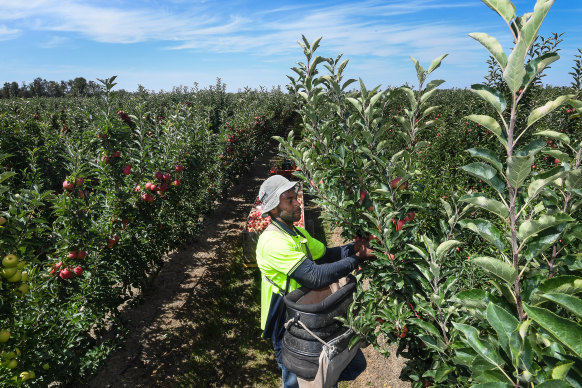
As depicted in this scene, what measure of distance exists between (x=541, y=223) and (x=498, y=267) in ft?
0.57

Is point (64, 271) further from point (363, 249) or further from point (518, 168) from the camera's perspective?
point (518, 168)

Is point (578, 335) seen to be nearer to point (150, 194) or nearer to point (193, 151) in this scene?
point (150, 194)

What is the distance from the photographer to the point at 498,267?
3.16 feet

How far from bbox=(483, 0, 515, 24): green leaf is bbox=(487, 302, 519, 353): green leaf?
2.73 ft

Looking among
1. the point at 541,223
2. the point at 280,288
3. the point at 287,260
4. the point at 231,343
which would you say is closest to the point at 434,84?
the point at 541,223

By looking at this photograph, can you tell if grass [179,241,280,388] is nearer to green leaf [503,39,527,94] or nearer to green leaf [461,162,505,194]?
green leaf [461,162,505,194]

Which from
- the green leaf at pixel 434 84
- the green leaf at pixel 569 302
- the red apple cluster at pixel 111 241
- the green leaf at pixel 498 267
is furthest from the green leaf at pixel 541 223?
the red apple cluster at pixel 111 241

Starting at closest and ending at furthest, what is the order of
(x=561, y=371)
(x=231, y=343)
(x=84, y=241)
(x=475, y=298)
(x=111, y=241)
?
(x=561, y=371) < (x=475, y=298) < (x=84, y=241) < (x=111, y=241) < (x=231, y=343)

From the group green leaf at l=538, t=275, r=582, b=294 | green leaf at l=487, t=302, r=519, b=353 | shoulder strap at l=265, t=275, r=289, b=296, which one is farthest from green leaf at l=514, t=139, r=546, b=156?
shoulder strap at l=265, t=275, r=289, b=296

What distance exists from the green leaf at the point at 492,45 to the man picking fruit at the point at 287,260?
52.7 inches

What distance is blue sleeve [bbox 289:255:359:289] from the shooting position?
2.24m

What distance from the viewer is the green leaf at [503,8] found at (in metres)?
0.95

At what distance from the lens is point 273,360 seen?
14.3 ft

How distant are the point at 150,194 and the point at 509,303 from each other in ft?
14.2
